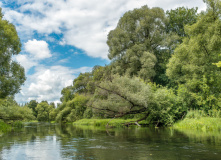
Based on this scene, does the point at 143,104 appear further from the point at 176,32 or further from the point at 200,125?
the point at 176,32

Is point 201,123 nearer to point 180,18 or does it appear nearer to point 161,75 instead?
point 161,75

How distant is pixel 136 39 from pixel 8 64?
23.9 meters

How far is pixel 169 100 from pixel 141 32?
1839cm

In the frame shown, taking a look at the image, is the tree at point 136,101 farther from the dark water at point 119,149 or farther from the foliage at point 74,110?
the foliage at point 74,110

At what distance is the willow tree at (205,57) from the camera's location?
65.0 ft

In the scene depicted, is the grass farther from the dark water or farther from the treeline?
the dark water

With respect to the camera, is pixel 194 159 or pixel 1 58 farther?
pixel 1 58

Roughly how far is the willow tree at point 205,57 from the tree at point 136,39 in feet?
40.2

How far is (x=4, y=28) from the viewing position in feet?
73.9

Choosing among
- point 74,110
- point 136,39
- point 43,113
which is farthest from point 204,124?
point 43,113

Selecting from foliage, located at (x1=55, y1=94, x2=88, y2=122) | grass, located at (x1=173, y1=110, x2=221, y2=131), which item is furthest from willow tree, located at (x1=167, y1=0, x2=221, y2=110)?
foliage, located at (x1=55, y1=94, x2=88, y2=122)

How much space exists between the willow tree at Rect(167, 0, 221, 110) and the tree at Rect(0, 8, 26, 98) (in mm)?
20178

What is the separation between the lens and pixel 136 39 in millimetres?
38750

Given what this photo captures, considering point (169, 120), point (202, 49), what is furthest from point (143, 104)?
point (202, 49)
